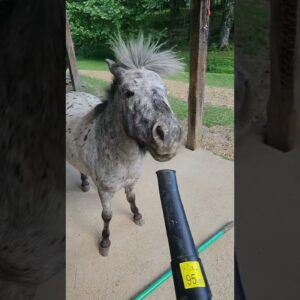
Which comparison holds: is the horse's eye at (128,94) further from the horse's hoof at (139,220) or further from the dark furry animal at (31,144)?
the dark furry animal at (31,144)

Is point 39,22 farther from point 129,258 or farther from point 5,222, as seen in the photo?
point 129,258

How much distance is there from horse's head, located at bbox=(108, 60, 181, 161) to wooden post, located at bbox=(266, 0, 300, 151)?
115 centimetres

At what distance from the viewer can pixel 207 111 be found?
400cm

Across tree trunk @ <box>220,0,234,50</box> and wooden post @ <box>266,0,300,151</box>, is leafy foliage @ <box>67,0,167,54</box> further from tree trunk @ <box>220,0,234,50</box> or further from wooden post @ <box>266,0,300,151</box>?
wooden post @ <box>266,0,300,151</box>

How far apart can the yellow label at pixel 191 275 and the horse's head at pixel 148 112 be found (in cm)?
103

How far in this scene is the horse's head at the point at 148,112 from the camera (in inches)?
54.2

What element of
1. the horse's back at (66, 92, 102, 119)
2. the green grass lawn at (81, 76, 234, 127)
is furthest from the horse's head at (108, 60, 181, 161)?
the green grass lawn at (81, 76, 234, 127)

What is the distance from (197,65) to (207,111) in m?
1.19

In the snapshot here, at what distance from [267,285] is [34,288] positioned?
141mm

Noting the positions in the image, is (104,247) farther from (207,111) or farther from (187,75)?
(187,75)

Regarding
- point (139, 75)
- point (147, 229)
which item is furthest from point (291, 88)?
point (147, 229)

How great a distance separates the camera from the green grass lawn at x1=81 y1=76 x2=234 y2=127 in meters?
3.68

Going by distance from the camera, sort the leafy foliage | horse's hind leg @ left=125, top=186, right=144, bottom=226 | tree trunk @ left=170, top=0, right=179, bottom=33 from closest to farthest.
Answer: horse's hind leg @ left=125, top=186, right=144, bottom=226, the leafy foliage, tree trunk @ left=170, top=0, right=179, bottom=33

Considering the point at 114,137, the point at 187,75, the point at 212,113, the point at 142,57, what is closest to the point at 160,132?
the point at 114,137
